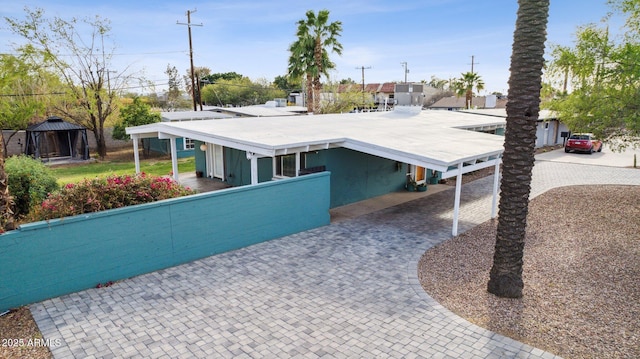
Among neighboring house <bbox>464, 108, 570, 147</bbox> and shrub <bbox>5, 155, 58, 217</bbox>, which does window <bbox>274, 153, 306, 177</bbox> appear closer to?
shrub <bbox>5, 155, 58, 217</bbox>

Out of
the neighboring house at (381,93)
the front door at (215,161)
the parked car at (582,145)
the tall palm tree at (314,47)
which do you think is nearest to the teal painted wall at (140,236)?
the front door at (215,161)

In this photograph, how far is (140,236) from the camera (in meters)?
8.10

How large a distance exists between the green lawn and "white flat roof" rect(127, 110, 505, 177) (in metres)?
5.58

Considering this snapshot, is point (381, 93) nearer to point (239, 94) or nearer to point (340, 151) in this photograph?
point (239, 94)

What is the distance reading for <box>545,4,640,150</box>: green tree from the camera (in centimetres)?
1159

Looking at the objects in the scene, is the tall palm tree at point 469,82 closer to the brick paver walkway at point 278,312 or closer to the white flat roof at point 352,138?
the white flat roof at point 352,138

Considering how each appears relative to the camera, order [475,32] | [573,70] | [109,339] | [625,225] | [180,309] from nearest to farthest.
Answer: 1. [109,339]
2. [180,309]
3. [625,225]
4. [573,70]
5. [475,32]

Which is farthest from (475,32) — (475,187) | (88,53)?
(88,53)

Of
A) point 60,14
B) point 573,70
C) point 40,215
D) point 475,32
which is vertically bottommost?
point 40,215

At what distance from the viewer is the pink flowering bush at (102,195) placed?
24.4ft

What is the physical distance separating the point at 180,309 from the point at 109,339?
47.2 inches

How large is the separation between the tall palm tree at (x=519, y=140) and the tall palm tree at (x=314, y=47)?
70.9ft

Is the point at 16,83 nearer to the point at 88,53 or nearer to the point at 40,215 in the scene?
the point at 88,53

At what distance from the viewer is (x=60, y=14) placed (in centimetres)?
2761
